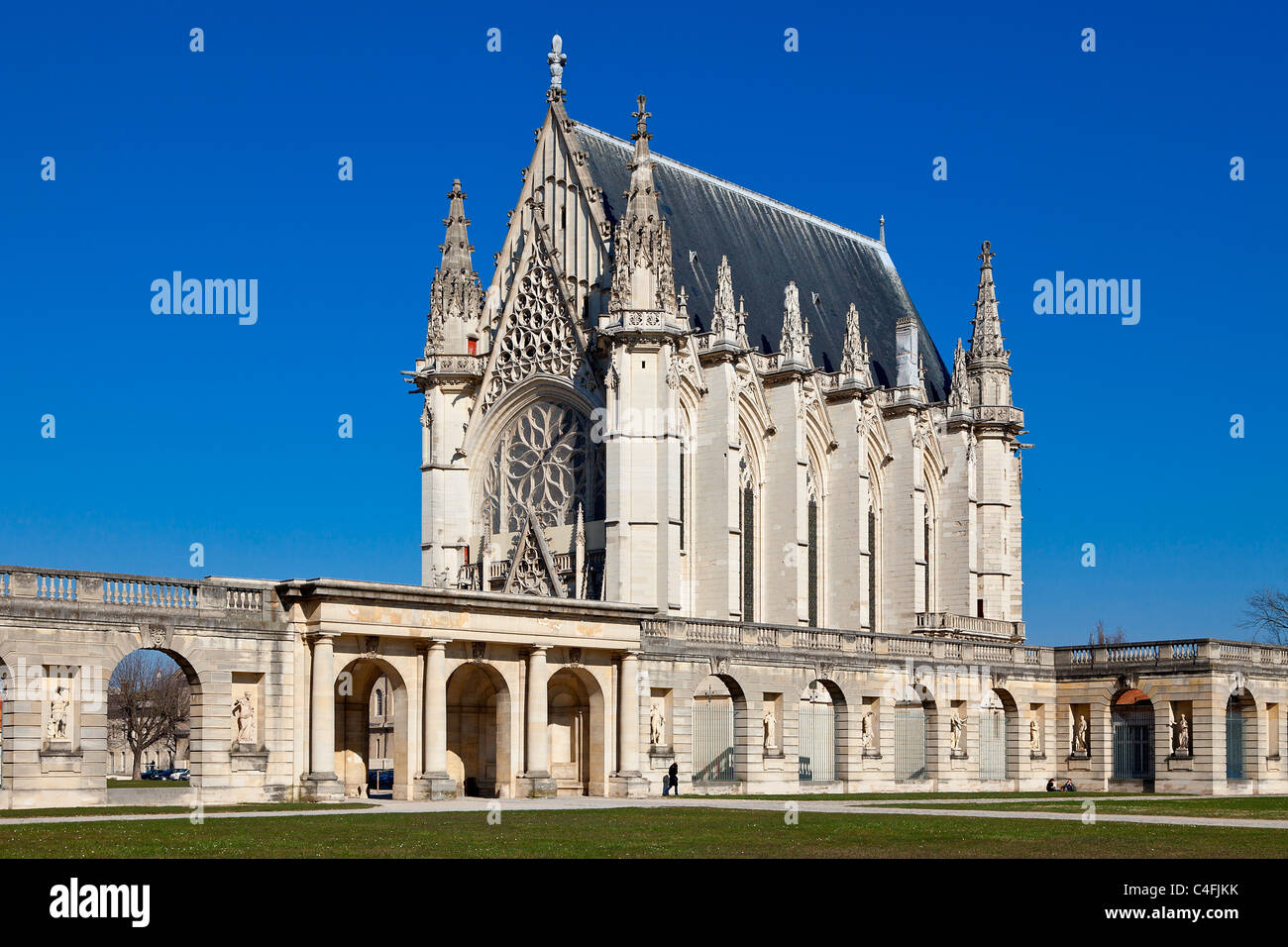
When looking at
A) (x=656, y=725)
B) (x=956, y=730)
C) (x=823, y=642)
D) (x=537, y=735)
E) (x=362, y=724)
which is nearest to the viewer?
(x=362, y=724)

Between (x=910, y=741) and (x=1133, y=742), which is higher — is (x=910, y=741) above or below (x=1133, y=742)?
above

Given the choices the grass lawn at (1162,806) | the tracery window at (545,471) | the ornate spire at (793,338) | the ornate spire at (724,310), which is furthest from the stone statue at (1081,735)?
the ornate spire at (724,310)

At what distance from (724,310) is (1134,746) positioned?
67.3 ft

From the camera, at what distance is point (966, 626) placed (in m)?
73.8

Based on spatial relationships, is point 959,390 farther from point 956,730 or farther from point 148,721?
point 148,721

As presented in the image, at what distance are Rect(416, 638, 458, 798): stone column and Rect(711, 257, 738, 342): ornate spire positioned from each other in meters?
23.8

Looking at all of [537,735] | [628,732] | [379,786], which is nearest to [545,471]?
[379,786]

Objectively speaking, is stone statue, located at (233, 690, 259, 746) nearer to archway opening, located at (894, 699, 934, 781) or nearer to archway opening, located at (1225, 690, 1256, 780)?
archway opening, located at (894, 699, 934, 781)

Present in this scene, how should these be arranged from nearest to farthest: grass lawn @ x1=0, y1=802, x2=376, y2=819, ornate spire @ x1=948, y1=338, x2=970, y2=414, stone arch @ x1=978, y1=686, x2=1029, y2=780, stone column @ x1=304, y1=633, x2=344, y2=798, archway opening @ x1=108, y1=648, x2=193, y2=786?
grass lawn @ x1=0, y1=802, x2=376, y2=819
stone column @ x1=304, y1=633, x2=344, y2=798
stone arch @ x1=978, y1=686, x2=1029, y2=780
ornate spire @ x1=948, y1=338, x2=970, y2=414
archway opening @ x1=108, y1=648, x2=193, y2=786

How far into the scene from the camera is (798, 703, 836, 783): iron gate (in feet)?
178

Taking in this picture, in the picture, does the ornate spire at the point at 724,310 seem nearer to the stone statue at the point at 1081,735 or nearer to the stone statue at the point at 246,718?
the stone statue at the point at 1081,735

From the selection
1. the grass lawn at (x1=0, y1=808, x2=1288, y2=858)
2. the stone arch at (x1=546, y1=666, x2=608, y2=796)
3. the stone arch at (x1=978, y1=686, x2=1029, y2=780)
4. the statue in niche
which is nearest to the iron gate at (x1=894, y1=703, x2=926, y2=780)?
the statue in niche
